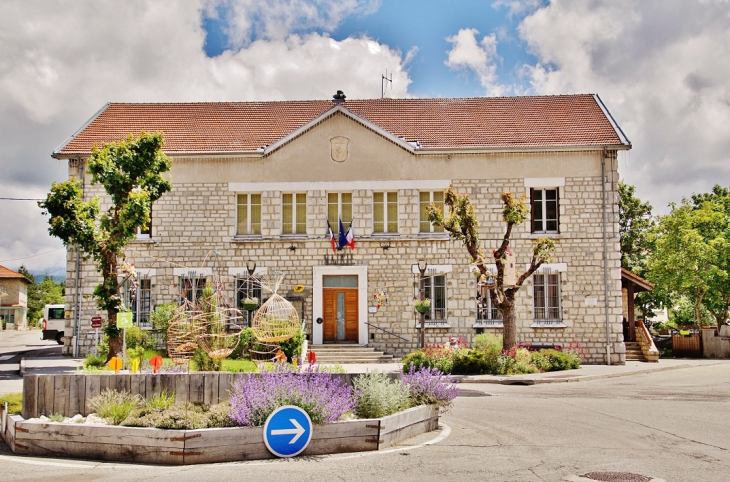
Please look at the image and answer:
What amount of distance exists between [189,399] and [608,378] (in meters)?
15.6

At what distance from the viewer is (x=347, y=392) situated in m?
10.6

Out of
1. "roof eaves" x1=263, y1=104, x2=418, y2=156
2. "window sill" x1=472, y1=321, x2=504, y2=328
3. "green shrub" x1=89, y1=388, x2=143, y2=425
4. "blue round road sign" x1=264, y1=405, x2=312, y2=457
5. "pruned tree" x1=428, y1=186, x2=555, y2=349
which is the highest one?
"roof eaves" x1=263, y1=104, x2=418, y2=156

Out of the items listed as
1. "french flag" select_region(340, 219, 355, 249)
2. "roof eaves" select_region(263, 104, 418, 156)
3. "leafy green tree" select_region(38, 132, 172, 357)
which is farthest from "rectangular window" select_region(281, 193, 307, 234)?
"leafy green tree" select_region(38, 132, 172, 357)

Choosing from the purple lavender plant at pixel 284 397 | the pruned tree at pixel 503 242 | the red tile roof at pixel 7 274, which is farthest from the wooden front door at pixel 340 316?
the red tile roof at pixel 7 274

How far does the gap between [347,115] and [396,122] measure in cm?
294

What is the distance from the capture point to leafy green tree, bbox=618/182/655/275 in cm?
4181

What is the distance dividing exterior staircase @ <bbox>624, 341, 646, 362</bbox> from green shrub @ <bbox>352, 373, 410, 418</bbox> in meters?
20.2

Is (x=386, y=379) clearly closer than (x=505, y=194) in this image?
Yes

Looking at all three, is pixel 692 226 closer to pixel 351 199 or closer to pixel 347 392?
pixel 351 199

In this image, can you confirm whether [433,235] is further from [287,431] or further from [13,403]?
[287,431]

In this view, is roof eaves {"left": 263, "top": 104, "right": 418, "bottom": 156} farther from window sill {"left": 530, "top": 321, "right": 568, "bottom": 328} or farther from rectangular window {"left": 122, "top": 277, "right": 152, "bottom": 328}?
window sill {"left": 530, "top": 321, "right": 568, "bottom": 328}

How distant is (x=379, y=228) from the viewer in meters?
28.2

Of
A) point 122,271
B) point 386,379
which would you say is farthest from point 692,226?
point 386,379

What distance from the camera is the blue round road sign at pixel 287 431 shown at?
373 inches
